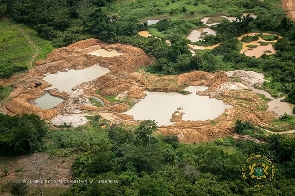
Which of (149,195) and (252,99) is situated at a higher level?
(149,195)

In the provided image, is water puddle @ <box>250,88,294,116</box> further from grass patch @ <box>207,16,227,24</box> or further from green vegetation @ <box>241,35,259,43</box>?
grass patch @ <box>207,16,227,24</box>

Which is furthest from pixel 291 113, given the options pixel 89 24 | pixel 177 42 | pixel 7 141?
pixel 89 24

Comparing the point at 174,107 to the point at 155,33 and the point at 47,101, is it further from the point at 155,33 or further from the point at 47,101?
the point at 155,33

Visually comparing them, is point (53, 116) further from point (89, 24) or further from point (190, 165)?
point (89, 24)

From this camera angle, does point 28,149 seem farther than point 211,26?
No

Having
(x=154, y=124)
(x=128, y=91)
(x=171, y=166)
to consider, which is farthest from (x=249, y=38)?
(x=171, y=166)

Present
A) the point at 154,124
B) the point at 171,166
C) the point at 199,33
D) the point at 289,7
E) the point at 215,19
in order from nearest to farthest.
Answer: the point at 171,166 < the point at 154,124 < the point at 199,33 < the point at 215,19 < the point at 289,7

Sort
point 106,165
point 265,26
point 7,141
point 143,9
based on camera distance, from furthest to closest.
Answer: point 143,9 < point 265,26 < point 7,141 < point 106,165
